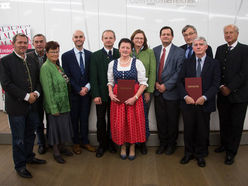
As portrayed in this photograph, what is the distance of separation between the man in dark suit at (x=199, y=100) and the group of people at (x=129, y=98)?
0.04 ft

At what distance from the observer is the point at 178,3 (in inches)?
184

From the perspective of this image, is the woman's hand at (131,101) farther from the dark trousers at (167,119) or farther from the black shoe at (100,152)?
the black shoe at (100,152)

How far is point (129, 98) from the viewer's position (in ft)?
8.38

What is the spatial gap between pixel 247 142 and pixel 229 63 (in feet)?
4.59

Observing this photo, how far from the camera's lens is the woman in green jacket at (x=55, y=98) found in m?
2.47

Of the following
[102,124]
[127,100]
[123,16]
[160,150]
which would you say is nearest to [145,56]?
[127,100]

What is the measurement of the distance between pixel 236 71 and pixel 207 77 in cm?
37

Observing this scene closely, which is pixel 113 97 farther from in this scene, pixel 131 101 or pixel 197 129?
pixel 197 129

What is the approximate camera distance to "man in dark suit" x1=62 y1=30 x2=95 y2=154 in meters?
2.71

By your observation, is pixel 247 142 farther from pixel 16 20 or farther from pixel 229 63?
pixel 16 20

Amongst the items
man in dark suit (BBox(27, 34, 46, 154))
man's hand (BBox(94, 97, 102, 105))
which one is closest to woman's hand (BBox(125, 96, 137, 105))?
man's hand (BBox(94, 97, 102, 105))

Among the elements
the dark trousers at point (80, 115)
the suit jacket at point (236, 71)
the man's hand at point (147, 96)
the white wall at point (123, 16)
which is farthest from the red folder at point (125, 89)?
the white wall at point (123, 16)

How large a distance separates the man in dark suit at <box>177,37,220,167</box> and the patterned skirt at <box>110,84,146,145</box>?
0.53 meters

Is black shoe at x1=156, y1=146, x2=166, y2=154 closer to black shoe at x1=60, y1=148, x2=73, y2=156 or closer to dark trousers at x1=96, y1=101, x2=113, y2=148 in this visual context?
dark trousers at x1=96, y1=101, x2=113, y2=148
